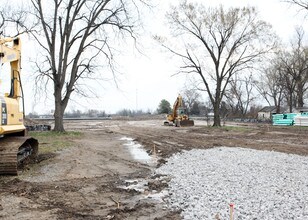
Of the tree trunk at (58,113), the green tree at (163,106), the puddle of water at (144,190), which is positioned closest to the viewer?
the puddle of water at (144,190)

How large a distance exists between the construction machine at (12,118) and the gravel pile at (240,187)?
4300 mm

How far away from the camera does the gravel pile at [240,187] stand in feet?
21.1

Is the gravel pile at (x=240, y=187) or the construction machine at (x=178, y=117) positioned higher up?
the construction machine at (x=178, y=117)

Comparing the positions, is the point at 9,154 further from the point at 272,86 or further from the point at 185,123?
the point at 272,86

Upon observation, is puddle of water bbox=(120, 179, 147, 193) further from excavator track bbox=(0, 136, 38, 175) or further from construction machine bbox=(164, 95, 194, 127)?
construction machine bbox=(164, 95, 194, 127)

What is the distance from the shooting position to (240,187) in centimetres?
841

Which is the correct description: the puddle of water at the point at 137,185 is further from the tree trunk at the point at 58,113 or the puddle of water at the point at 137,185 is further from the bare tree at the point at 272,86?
the bare tree at the point at 272,86

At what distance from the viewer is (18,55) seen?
11164 millimetres

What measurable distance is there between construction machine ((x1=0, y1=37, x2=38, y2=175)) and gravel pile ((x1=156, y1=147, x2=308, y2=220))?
4.30 m

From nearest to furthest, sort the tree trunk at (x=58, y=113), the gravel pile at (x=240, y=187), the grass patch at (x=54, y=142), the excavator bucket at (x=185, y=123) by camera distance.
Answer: the gravel pile at (x=240, y=187) < the grass patch at (x=54, y=142) < the tree trunk at (x=58, y=113) < the excavator bucket at (x=185, y=123)

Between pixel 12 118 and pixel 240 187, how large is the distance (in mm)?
6576

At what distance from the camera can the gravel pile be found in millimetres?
6441

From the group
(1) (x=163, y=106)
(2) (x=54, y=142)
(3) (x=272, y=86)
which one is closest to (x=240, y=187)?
(2) (x=54, y=142)

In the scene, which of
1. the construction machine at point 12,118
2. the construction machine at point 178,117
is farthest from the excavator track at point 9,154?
the construction machine at point 178,117
